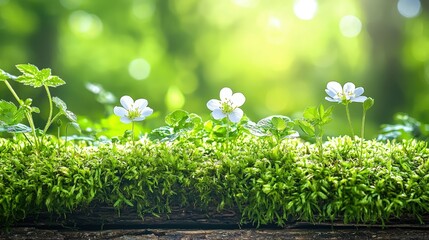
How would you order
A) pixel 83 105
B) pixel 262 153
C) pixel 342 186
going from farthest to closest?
pixel 83 105 → pixel 262 153 → pixel 342 186

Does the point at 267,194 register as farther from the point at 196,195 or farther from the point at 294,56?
the point at 294,56

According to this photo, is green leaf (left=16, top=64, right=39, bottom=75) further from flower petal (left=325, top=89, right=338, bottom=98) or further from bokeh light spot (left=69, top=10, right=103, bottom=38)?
bokeh light spot (left=69, top=10, right=103, bottom=38)

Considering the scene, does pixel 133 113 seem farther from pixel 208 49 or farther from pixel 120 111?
pixel 208 49

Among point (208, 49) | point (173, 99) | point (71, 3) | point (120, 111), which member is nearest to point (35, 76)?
point (120, 111)

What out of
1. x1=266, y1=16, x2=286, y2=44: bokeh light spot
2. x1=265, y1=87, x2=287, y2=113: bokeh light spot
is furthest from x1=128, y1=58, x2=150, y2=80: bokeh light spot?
x1=266, y1=16, x2=286, y2=44: bokeh light spot

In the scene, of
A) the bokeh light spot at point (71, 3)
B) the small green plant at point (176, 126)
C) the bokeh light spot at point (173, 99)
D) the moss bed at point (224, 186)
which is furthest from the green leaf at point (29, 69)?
the bokeh light spot at point (71, 3)

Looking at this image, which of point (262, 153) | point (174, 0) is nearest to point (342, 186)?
point (262, 153)

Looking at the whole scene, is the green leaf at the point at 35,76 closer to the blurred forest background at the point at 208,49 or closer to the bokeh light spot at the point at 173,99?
the bokeh light spot at the point at 173,99
